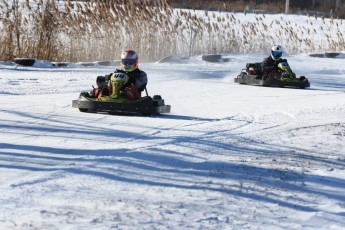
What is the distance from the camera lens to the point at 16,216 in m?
5.55

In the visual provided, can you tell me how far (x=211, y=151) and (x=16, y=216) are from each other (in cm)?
337

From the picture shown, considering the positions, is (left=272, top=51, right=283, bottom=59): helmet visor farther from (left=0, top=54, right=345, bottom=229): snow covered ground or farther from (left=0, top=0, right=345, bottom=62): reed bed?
(left=0, top=54, right=345, bottom=229): snow covered ground

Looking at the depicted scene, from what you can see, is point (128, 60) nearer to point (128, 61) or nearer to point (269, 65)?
point (128, 61)

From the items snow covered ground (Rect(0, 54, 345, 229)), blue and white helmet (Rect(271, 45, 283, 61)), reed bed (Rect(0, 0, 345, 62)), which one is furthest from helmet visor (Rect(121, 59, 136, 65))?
blue and white helmet (Rect(271, 45, 283, 61))

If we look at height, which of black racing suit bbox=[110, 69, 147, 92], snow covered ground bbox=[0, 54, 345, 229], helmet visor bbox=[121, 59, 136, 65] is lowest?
snow covered ground bbox=[0, 54, 345, 229]

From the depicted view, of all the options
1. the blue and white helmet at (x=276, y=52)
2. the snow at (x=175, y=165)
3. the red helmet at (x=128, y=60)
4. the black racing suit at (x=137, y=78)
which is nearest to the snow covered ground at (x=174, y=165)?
the snow at (x=175, y=165)

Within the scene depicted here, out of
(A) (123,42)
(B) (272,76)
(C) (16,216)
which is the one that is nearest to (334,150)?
(C) (16,216)

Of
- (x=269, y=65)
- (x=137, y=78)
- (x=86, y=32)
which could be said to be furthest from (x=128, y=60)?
(x=86, y=32)

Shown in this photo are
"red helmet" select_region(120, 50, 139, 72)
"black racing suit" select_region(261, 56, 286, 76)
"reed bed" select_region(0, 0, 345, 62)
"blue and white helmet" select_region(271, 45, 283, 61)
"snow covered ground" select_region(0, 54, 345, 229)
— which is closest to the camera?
"snow covered ground" select_region(0, 54, 345, 229)

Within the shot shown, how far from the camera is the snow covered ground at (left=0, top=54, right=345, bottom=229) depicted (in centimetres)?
579

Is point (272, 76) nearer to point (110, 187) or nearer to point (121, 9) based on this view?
point (121, 9)

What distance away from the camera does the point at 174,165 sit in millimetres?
7652

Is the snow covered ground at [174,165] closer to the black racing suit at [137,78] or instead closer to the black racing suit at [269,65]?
the black racing suit at [137,78]

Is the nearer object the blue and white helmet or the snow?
the snow
